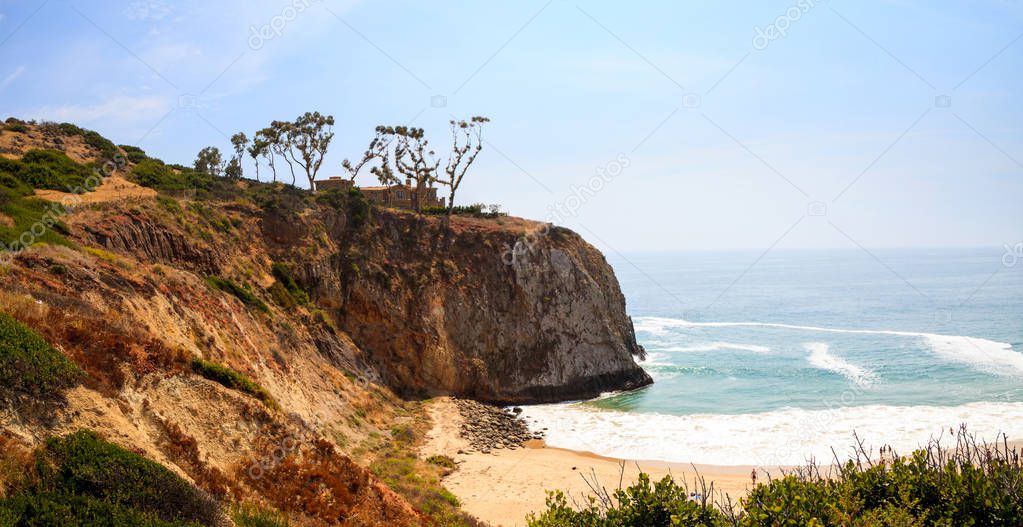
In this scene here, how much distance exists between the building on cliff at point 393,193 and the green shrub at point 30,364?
1434 inches

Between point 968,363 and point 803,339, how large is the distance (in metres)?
16.3

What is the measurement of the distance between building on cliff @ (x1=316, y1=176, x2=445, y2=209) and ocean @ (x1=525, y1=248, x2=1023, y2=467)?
2171 cm

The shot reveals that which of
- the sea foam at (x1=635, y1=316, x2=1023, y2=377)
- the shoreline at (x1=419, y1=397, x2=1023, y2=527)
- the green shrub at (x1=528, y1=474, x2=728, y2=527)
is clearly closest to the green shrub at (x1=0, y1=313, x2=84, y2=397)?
the green shrub at (x1=528, y1=474, x2=728, y2=527)

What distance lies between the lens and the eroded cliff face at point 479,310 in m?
38.5

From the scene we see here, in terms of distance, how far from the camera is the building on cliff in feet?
166

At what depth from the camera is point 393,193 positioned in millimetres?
52469

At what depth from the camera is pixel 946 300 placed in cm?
9050

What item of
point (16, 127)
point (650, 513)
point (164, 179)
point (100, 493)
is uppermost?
point (16, 127)

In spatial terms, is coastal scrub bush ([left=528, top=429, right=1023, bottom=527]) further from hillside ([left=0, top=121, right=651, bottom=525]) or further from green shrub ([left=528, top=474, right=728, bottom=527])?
hillside ([left=0, top=121, right=651, bottom=525])

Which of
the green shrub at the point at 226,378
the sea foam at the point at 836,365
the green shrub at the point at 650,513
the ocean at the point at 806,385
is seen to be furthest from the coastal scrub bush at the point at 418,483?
the sea foam at the point at 836,365

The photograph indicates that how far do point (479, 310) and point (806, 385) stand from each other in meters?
24.2

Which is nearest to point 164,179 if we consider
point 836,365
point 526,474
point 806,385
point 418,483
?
point 418,483

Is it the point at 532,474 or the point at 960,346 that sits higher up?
the point at 960,346

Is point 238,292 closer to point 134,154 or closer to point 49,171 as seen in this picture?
point 49,171
